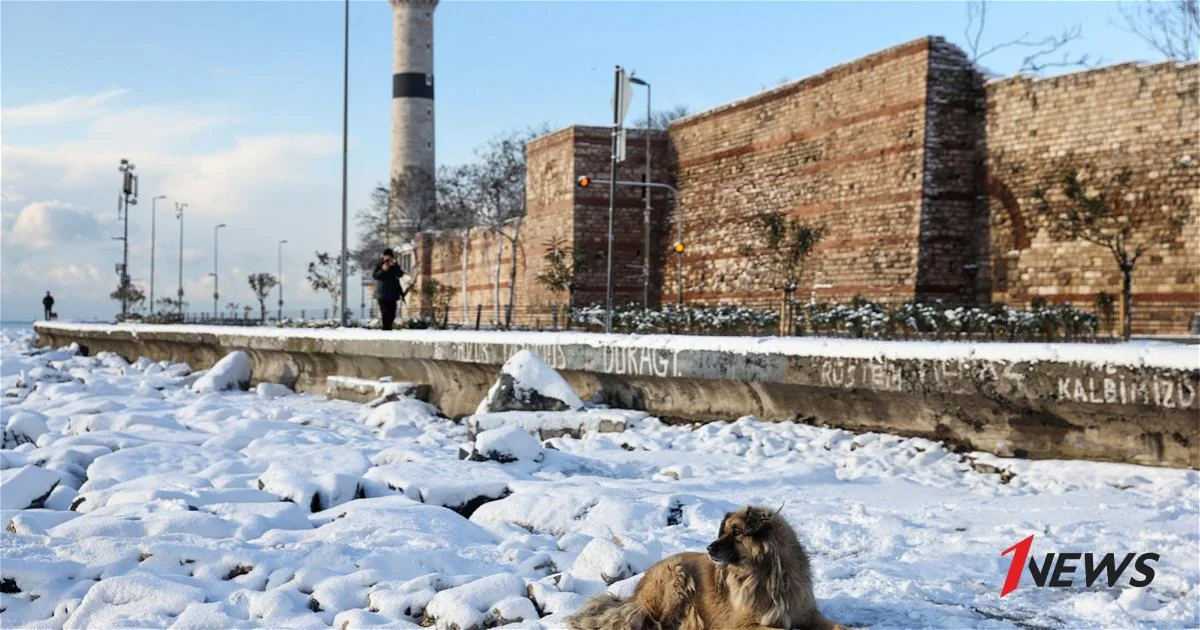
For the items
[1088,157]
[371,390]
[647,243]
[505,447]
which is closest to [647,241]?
[647,243]

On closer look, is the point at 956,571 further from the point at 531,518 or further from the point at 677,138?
the point at 677,138

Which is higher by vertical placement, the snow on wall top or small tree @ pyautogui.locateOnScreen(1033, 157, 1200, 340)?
small tree @ pyautogui.locateOnScreen(1033, 157, 1200, 340)

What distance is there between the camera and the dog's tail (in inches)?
140

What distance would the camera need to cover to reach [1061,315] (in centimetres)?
1758

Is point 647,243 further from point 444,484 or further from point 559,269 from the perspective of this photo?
point 444,484

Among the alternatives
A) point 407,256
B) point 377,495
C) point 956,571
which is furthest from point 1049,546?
point 407,256

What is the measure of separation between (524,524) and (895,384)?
3.94 meters

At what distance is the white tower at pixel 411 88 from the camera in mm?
55000

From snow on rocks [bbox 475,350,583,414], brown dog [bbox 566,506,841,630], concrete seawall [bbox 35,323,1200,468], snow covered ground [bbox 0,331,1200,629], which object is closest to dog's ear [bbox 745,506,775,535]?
brown dog [bbox 566,506,841,630]

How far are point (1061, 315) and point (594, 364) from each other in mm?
11042

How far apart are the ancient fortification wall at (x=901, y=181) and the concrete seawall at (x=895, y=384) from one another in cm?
1489

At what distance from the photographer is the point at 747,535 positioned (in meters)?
3.29

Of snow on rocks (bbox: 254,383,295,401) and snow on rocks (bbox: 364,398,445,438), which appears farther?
snow on rocks (bbox: 254,383,295,401)

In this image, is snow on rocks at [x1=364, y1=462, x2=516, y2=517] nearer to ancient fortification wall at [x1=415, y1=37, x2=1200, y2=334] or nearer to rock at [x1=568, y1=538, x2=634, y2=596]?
rock at [x1=568, y1=538, x2=634, y2=596]
